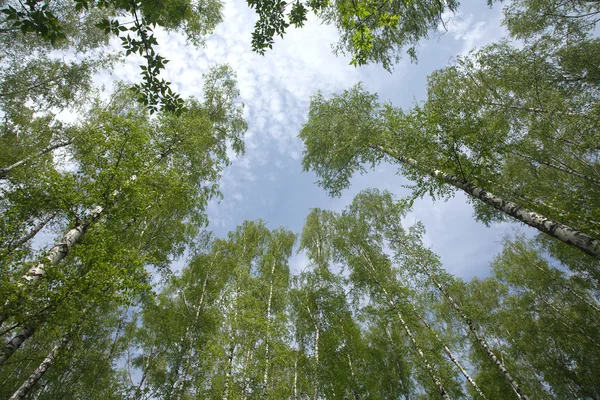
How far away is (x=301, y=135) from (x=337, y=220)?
6.51m

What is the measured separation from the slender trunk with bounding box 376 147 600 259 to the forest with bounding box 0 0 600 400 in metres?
0.04

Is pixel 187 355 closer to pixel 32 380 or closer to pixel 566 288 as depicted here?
pixel 32 380

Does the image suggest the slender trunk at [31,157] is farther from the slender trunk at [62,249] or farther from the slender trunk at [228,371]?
the slender trunk at [228,371]

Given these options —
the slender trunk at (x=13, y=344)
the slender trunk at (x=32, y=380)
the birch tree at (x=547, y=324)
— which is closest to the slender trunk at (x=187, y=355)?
the slender trunk at (x=32, y=380)

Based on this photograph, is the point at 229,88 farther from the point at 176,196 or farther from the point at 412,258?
the point at 412,258

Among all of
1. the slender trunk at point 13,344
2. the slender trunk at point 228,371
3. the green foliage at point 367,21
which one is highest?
the green foliage at point 367,21

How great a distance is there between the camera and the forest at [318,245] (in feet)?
18.0

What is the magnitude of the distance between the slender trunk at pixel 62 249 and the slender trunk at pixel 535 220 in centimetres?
913

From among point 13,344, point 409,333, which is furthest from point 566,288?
point 13,344

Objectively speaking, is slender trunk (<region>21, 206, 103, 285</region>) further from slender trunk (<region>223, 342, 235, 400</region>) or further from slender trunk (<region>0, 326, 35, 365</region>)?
slender trunk (<region>223, 342, 235, 400</region>)

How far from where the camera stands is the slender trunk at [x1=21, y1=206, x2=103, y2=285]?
449cm

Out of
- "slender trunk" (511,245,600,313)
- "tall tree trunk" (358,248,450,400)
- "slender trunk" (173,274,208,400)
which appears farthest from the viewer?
"slender trunk" (511,245,600,313)

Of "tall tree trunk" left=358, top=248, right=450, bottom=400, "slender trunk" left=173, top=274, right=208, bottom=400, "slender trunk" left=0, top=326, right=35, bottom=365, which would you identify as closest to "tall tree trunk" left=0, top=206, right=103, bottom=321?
"slender trunk" left=0, top=326, right=35, bottom=365

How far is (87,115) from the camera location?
476 inches
